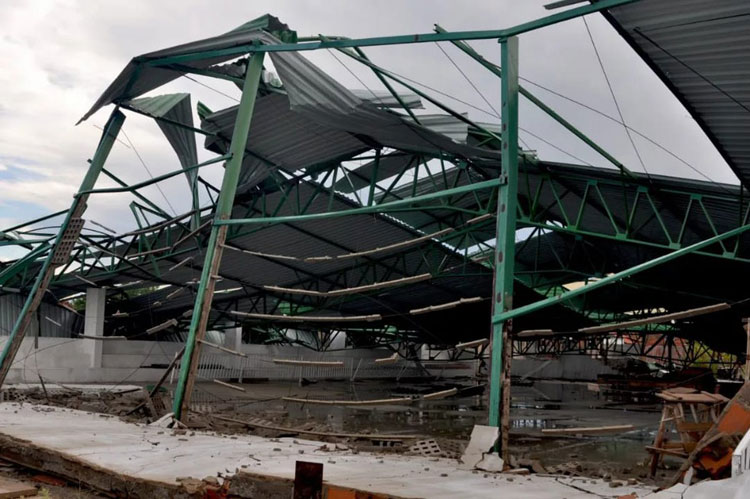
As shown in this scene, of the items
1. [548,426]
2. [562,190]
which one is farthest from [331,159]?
[548,426]

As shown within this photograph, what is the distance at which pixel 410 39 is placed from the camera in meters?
10.1

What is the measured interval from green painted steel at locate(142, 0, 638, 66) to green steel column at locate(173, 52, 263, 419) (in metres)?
0.61

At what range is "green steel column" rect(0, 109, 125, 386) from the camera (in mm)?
13516

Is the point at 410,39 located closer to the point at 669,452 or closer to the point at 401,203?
the point at 401,203

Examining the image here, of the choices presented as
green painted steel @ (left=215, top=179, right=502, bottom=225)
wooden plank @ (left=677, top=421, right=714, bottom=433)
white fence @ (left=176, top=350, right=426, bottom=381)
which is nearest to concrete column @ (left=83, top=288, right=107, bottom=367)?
white fence @ (left=176, top=350, right=426, bottom=381)

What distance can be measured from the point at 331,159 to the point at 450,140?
4246 mm

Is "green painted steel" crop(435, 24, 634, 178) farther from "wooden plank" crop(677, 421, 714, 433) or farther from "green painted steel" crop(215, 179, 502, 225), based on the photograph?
"wooden plank" crop(677, 421, 714, 433)

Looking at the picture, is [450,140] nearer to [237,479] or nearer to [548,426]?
[548,426]

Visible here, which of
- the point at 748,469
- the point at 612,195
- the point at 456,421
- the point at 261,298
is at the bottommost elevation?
the point at 456,421

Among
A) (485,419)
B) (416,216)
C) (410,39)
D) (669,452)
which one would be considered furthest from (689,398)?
(416,216)

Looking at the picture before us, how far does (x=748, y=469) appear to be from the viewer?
4.52 meters

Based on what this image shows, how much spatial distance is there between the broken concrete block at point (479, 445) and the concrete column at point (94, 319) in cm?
2302

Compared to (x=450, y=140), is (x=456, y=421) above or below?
below

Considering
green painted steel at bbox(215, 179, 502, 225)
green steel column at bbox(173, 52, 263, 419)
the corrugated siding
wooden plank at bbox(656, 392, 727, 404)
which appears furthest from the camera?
the corrugated siding
